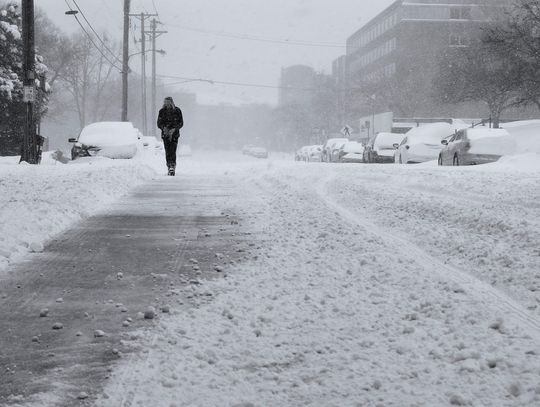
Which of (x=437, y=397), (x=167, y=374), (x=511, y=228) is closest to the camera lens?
(x=437, y=397)

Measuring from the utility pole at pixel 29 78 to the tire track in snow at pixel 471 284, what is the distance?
522 inches

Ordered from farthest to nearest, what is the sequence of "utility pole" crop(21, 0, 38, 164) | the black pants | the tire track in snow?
"utility pole" crop(21, 0, 38, 164)
the black pants
the tire track in snow

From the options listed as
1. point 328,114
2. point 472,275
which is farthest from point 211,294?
point 328,114

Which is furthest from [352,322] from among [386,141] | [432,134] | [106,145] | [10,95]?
[10,95]

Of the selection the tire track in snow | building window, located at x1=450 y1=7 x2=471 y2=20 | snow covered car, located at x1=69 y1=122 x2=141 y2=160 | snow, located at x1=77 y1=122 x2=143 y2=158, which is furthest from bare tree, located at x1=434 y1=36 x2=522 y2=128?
the tire track in snow

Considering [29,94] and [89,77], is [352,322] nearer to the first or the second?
[29,94]

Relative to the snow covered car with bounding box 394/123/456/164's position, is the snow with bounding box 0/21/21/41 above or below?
above

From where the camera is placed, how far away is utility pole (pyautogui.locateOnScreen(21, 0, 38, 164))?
59.2 feet

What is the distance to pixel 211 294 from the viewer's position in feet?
14.5

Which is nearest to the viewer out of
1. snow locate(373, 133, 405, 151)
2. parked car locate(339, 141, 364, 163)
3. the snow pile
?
snow locate(373, 133, 405, 151)

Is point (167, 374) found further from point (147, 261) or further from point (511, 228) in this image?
point (511, 228)

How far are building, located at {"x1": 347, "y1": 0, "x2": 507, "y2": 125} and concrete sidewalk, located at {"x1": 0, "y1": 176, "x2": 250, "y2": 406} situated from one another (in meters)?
55.3

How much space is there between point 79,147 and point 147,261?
1589cm

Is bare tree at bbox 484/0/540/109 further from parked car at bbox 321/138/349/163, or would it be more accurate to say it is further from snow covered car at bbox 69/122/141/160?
snow covered car at bbox 69/122/141/160
